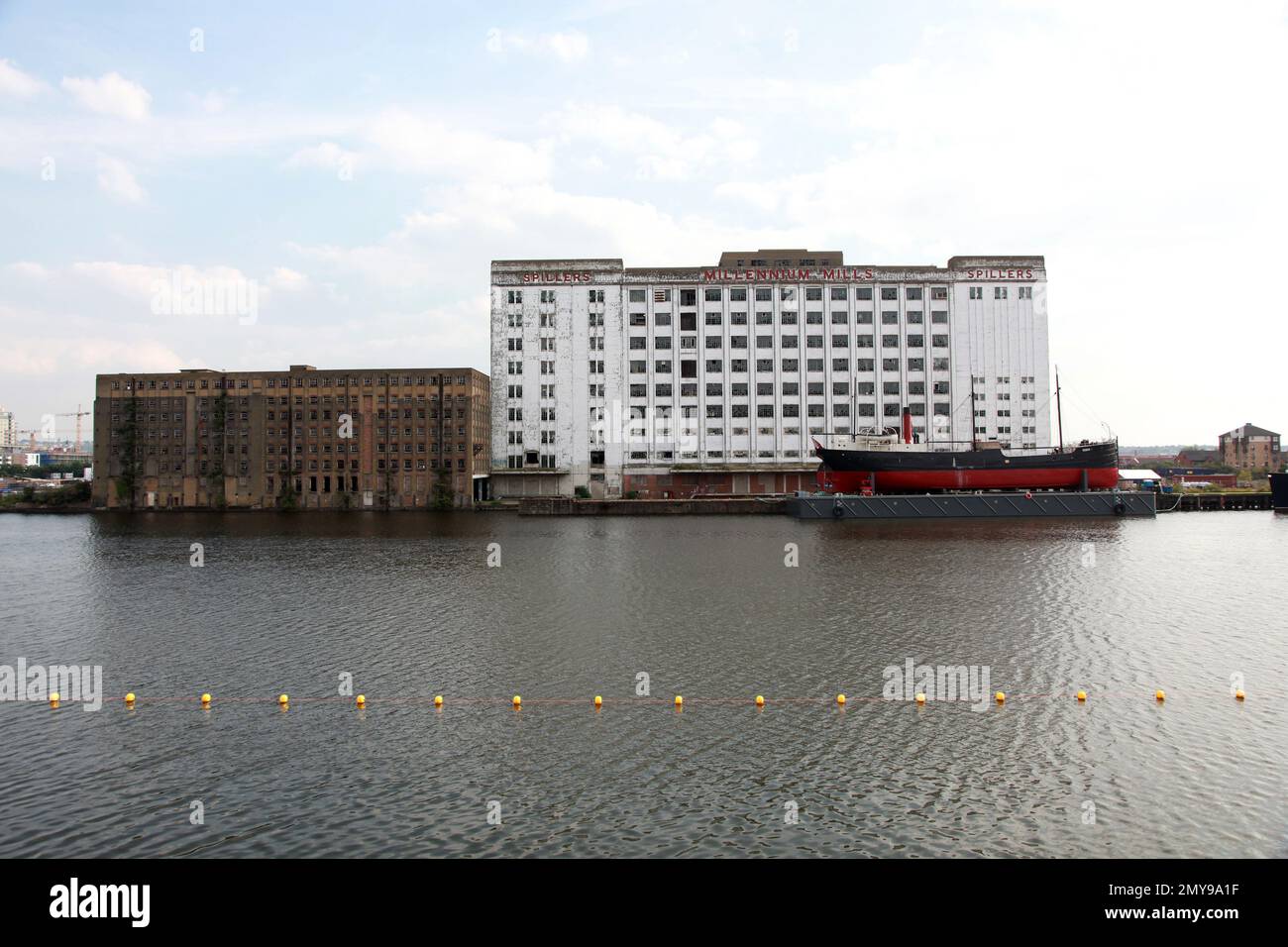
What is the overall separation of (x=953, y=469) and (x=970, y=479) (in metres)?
2.60

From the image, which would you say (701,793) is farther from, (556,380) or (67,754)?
(556,380)

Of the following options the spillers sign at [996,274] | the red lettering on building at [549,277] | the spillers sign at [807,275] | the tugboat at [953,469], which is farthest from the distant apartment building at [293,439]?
the spillers sign at [996,274]

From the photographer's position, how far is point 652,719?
21.9 metres

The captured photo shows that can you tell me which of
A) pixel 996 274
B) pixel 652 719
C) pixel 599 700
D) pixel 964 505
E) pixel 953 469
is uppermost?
pixel 996 274

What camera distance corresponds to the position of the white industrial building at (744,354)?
119m

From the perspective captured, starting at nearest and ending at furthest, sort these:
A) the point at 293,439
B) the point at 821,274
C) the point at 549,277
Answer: the point at 549,277 < the point at 821,274 < the point at 293,439

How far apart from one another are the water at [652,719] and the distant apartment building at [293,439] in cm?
7011

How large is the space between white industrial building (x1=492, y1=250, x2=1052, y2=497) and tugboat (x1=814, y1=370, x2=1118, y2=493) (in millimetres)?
18860

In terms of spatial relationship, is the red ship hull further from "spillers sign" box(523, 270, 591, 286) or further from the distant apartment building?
the distant apartment building

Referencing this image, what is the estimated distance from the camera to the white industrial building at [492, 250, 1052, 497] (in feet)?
391

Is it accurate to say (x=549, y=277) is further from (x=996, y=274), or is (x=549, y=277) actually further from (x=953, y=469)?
(x=996, y=274)

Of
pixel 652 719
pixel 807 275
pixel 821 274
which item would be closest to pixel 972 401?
pixel 821 274
